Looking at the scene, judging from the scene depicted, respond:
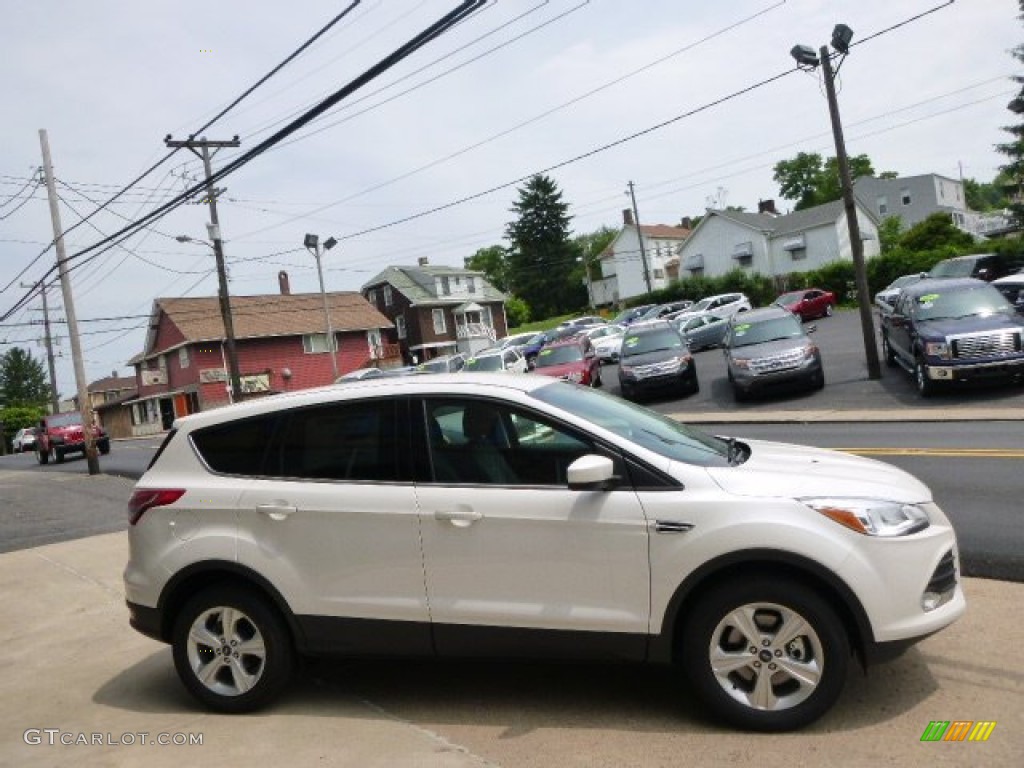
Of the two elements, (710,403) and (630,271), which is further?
(630,271)

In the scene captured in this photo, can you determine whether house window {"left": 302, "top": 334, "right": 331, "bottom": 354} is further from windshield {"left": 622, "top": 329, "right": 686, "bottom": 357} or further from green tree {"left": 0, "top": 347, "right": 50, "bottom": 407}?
green tree {"left": 0, "top": 347, "right": 50, "bottom": 407}

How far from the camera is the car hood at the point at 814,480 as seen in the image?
393 cm

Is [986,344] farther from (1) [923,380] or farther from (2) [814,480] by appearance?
(2) [814,480]

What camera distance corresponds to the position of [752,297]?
54.5m

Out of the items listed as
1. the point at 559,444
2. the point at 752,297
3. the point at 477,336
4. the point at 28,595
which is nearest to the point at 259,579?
the point at 559,444

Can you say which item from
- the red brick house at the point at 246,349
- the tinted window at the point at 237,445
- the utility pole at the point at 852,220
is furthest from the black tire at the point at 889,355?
the red brick house at the point at 246,349

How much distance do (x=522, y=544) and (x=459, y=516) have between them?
345 millimetres

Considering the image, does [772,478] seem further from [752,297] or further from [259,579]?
[752,297]

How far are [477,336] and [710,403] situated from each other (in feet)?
166

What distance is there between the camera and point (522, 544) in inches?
162

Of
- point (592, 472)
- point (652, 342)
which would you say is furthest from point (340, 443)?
point (652, 342)

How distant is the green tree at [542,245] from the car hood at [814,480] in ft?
258

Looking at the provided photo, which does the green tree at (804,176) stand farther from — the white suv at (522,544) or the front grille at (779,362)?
the white suv at (522,544)

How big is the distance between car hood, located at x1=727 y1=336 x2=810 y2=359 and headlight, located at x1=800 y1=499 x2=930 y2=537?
14.5 m
